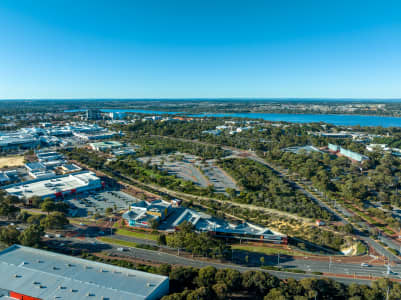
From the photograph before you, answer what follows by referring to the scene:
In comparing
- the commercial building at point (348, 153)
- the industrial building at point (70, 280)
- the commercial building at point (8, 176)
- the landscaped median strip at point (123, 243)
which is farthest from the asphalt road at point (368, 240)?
the commercial building at point (8, 176)

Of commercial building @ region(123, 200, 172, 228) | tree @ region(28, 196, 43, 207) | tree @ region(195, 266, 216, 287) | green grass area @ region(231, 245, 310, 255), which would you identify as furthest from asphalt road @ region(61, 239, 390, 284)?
tree @ region(28, 196, 43, 207)

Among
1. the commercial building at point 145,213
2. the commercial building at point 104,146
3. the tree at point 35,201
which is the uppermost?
the commercial building at point 104,146

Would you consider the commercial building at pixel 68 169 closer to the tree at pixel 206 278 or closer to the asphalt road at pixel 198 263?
the asphalt road at pixel 198 263

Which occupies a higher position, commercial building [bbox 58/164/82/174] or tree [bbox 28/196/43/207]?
commercial building [bbox 58/164/82/174]

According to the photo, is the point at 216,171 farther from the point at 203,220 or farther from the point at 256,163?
the point at 203,220

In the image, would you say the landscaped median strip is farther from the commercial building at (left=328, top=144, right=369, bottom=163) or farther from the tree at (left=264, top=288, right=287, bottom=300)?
the commercial building at (left=328, top=144, right=369, bottom=163)

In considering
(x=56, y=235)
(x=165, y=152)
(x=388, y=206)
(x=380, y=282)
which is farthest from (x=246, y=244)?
(x=165, y=152)
